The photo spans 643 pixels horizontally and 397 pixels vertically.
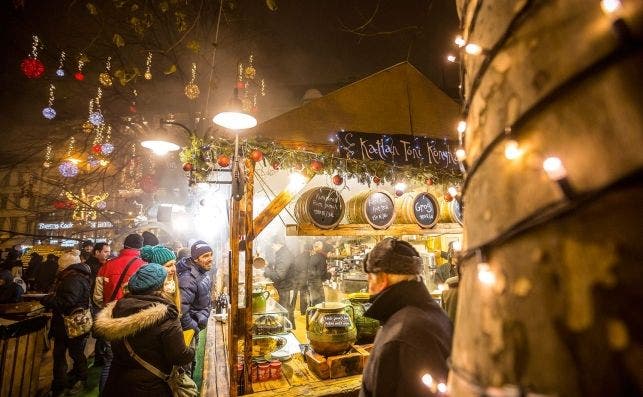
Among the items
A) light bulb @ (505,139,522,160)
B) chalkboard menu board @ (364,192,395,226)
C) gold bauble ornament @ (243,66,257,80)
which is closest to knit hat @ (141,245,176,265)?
chalkboard menu board @ (364,192,395,226)

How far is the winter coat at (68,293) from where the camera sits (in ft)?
18.8

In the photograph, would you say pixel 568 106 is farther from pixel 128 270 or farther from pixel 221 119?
pixel 128 270

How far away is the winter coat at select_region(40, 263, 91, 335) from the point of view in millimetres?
5727

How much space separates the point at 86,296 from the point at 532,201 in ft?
24.7

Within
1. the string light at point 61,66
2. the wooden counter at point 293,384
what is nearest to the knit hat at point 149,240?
the wooden counter at point 293,384

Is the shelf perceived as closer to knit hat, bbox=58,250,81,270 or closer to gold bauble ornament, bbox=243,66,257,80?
knit hat, bbox=58,250,81,270

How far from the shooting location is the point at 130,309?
3188 millimetres

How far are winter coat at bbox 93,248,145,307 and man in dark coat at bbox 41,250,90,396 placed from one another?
38cm

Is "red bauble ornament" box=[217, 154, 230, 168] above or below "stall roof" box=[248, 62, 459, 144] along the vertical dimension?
below

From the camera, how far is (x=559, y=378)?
1.45ft

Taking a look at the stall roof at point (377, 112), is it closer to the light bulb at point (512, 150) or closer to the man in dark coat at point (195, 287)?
the man in dark coat at point (195, 287)

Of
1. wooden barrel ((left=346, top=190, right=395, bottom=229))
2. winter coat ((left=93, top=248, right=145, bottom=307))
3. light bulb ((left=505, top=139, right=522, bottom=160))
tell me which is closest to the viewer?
light bulb ((left=505, top=139, right=522, bottom=160))

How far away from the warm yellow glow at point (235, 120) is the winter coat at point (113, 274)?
3.24 meters

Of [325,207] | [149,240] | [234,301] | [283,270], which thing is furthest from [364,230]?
[283,270]
